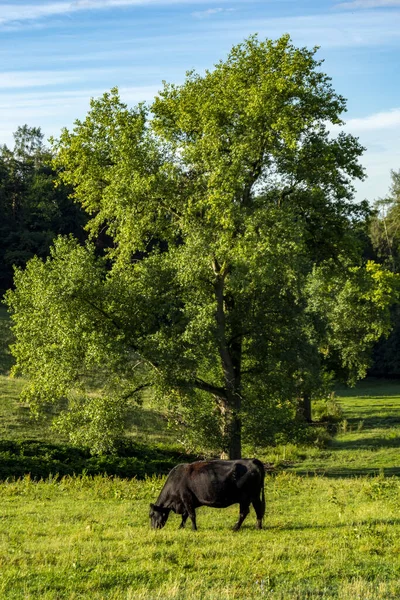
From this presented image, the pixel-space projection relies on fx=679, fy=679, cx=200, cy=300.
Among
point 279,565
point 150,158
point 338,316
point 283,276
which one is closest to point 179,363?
point 283,276

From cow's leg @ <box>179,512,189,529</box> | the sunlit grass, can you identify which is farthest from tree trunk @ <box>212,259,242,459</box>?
cow's leg @ <box>179,512,189,529</box>

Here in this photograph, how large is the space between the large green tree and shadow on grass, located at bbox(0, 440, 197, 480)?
71.8 inches

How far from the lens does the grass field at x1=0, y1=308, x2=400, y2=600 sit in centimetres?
1045

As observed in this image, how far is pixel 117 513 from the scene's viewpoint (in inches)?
736

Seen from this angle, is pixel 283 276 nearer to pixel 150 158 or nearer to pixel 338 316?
pixel 150 158

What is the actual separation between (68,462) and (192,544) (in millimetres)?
17723

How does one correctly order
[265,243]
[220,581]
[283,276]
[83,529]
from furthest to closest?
[283,276], [265,243], [83,529], [220,581]

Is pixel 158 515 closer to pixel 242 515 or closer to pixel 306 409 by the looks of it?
pixel 242 515

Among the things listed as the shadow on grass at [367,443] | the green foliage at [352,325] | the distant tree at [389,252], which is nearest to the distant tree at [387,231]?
the distant tree at [389,252]

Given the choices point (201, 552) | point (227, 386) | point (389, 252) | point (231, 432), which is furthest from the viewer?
point (389, 252)

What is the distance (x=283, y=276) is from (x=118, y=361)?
763cm

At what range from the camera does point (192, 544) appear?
13828 mm

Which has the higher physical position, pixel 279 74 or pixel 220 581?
pixel 279 74

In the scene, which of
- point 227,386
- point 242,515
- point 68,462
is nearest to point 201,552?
point 242,515
